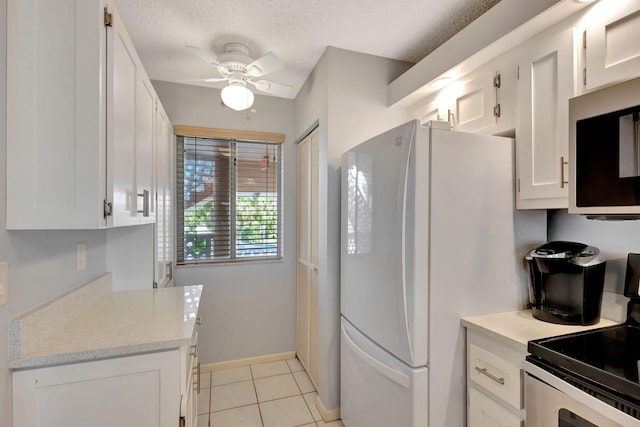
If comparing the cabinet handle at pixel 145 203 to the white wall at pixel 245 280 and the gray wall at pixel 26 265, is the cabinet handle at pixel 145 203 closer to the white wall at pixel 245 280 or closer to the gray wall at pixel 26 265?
the gray wall at pixel 26 265

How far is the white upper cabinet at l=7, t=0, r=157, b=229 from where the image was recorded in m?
1.00

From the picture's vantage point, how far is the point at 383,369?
1452 mm

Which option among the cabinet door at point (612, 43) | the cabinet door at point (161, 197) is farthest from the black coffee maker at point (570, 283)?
the cabinet door at point (161, 197)

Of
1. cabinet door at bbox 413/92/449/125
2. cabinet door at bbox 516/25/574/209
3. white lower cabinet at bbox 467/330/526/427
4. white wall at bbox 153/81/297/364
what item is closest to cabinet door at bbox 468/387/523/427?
white lower cabinet at bbox 467/330/526/427

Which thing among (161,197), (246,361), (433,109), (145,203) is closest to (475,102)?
(433,109)

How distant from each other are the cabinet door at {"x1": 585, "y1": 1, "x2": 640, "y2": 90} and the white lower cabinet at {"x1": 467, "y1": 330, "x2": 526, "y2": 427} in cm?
109

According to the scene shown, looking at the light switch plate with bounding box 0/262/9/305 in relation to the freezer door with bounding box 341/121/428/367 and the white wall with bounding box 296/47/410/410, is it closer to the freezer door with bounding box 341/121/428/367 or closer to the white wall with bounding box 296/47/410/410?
the freezer door with bounding box 341/121/428/367

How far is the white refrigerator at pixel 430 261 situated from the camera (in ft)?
4.29

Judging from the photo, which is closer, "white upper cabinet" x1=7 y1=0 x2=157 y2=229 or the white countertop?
"white upper cabinet" x1=7 y1=0 x2=157 y2=229

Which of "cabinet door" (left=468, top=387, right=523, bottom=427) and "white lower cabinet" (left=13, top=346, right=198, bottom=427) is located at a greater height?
"white lower cabinet" (left=13, top=346, right=198, bottom=427)

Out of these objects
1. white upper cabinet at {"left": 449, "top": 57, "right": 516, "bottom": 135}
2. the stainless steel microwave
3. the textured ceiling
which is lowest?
the stainless steel microwave

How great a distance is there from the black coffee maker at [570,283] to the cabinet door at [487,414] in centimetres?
45

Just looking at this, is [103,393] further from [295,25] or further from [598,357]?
[295,25]

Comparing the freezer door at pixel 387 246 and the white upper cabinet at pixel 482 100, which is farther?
the white upper cabinet at pixel 482 100
